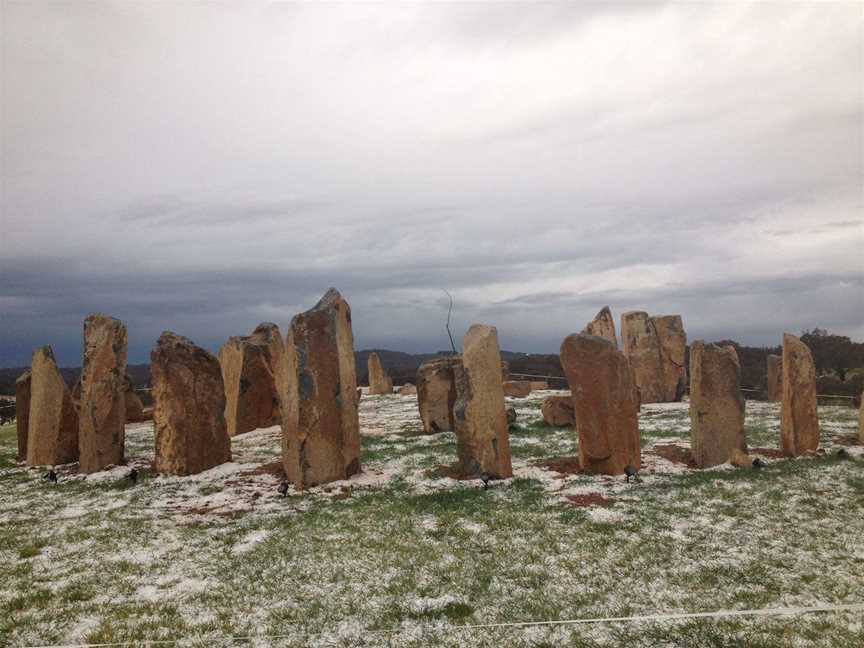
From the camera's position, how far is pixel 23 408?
15.4 meters

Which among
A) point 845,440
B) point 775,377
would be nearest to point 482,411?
point 845,440

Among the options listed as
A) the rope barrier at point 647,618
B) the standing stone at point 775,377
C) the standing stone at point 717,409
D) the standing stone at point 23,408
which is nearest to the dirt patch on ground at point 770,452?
the standing stone at point 717,409

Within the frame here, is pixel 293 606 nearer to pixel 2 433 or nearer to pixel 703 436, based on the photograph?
→ pixel 703 436

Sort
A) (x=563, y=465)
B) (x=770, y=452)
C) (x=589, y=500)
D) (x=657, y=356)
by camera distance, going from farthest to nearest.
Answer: (x=657, y=356), (x=770, y=452), (x=563, y=465), (x=589, y=500)

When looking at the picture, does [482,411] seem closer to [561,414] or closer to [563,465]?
[563,465]

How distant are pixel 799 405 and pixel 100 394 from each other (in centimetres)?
1450

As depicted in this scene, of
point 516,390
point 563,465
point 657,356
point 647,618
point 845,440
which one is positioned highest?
point 657,356

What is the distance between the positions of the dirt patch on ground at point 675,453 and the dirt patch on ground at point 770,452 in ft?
4.35

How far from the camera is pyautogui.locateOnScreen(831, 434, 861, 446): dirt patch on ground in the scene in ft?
44.6

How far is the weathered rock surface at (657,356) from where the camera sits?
A: 77.4ft

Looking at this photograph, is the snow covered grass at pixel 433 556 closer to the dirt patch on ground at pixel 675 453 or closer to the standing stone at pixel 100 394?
the dirt patch on ground at pixel 675 453

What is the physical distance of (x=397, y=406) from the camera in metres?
25.0

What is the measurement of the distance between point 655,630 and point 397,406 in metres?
19.8

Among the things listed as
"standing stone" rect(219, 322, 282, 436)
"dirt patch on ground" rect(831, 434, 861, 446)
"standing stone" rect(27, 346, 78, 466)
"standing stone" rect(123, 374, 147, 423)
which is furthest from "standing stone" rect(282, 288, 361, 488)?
"standing stone" rect(123, 374, 147, 423)
